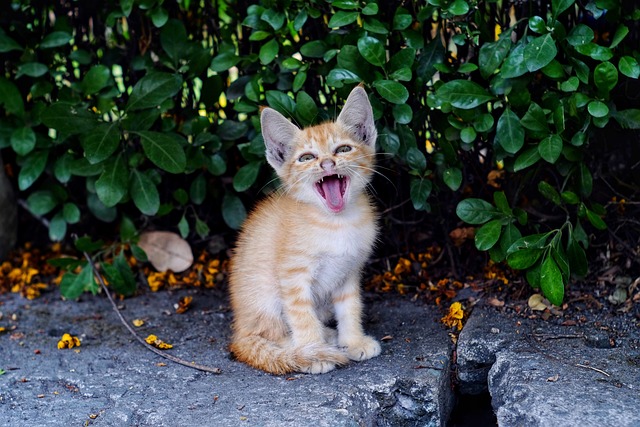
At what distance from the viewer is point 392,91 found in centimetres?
338

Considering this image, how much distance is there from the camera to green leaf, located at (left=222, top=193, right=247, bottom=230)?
4.18m

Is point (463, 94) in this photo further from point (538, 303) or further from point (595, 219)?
point (538, 303)

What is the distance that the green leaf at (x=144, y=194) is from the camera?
12.9ft

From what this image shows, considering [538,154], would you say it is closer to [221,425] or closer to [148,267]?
[221,425]

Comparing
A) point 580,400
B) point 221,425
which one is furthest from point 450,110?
point 221,425

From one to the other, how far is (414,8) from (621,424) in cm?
204

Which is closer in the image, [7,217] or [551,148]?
[551,148]

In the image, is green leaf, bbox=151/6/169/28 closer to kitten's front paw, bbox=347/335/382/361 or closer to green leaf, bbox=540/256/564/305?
kitten's front paw, bbox=347/335/382/361

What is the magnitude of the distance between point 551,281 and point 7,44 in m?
3.02

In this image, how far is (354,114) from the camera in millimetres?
3389

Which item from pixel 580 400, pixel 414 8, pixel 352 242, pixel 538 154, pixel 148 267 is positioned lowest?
pixel 148 267

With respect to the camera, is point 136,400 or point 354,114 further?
point 354,114

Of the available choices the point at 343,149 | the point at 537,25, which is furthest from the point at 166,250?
the point at 537,25

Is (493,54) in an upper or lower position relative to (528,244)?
upper
